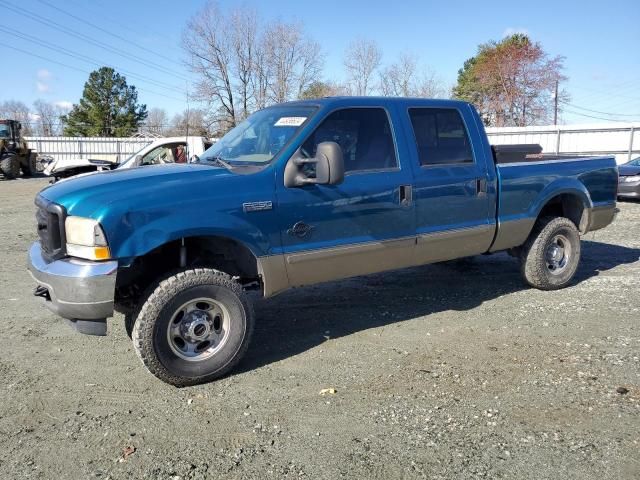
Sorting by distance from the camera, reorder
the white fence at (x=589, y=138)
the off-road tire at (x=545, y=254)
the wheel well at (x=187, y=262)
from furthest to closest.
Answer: the white fence at (x=589, y=138) < the off-road tire at (x=545, y=254) < the wheel well at (x=187, y=262)

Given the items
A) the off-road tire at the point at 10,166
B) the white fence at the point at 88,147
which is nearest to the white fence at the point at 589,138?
the off-road tire at the point at 10,166

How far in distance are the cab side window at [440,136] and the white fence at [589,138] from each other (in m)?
15.8

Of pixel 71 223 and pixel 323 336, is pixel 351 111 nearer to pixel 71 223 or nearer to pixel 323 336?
pixel 323 336

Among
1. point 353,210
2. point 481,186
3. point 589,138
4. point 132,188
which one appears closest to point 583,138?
point 589,138

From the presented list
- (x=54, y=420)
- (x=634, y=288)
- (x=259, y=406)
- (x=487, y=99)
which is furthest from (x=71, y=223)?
(x=487, y=99)

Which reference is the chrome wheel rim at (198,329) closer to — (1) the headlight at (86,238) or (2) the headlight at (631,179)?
(1) the headlight at (86,238)

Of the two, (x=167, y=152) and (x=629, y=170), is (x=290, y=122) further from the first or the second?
(x=629, y=170)

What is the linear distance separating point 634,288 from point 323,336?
3868 mm

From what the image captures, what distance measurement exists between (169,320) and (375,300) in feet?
8.88

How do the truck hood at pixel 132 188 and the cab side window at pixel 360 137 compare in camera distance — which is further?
the cab side window at pixel 360 137

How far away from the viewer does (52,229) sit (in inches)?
150

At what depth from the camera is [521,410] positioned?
3.56 meters

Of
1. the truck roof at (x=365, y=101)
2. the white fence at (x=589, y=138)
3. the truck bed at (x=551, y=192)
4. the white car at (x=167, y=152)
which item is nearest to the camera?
the truck roof at (x=365, y=101)

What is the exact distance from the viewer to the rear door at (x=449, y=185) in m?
4.95
